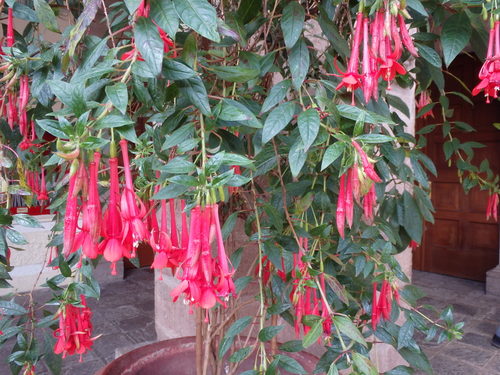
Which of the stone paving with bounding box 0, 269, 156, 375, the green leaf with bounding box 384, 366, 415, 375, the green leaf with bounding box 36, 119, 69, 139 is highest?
the green leaf with bounding box 36, 119, 69, 139

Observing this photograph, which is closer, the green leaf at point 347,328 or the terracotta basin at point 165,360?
the green leaf at point 347,328

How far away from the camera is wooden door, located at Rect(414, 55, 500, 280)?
322 cm

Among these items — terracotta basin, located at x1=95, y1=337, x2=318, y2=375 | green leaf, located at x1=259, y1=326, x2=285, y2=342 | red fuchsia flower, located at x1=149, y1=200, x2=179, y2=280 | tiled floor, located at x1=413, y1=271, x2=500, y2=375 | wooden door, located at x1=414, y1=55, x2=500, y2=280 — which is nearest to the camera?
red fuchsia flower, located at x1=149, y1=200, x2=179, y2=280

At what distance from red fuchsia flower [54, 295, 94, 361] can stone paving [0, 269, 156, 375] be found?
1.10 metres

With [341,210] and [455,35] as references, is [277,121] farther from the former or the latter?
[455,35]

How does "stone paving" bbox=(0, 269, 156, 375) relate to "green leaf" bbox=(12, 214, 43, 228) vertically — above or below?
below

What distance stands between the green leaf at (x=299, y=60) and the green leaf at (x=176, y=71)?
0.60ft

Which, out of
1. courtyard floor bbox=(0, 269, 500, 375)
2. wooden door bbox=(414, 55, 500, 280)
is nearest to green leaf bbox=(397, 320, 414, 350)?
courtyard floor bbox=(0, 269, 500, 375)

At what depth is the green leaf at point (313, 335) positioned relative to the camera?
1.67 ft

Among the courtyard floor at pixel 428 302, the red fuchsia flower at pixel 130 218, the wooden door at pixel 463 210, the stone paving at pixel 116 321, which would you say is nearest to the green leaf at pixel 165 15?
the red fuchsia flower at pixel 130 218

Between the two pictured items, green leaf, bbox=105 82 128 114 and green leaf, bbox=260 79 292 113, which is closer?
green leaf, bbox=105 82 128 114

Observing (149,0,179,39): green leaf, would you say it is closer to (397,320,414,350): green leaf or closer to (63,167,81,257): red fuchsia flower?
(63,167,81,257): red fuchsia flower

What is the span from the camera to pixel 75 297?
0.78m

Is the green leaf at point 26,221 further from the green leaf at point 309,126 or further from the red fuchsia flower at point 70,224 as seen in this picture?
→ the green leaf at point 309,126
